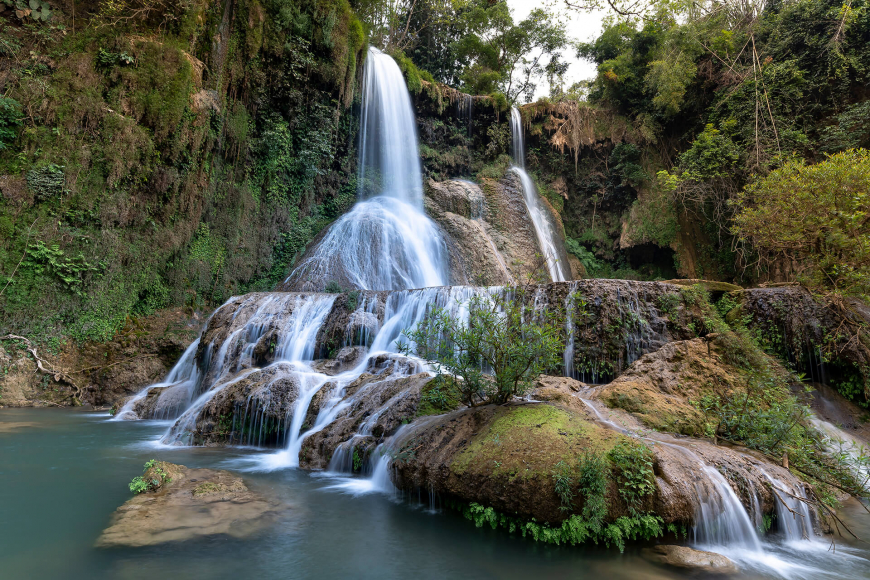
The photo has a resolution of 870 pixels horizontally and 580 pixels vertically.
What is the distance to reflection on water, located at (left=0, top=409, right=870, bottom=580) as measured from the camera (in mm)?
3336

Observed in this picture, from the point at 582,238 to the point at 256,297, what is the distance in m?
15.2

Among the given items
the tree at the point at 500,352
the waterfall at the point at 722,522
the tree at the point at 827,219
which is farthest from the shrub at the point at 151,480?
the tree at the point at 827,219

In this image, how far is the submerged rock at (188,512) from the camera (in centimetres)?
372

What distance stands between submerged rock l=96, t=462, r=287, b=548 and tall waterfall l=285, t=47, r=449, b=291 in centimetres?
955

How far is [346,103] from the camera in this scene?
17.0 meters

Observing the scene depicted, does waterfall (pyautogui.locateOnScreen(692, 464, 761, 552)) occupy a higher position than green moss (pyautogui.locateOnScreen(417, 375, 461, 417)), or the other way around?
green moss (pyautogui.locateOnScreen(417, 375, 461, 417))

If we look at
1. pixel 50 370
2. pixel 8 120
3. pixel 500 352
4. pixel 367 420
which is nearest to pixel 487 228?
pixel 367 420

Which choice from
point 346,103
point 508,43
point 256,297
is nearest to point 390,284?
point 256,297

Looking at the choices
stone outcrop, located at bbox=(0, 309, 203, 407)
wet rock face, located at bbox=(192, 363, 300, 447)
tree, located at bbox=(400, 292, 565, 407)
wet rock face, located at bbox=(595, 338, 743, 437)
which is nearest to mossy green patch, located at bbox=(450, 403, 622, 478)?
tree, located at bbox=(400, 292, 565, 407)

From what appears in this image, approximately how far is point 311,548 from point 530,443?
212 cm

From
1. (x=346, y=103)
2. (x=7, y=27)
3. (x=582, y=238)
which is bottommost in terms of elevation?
(x=582, y=238)

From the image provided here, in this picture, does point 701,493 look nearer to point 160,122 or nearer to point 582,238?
point 160,122

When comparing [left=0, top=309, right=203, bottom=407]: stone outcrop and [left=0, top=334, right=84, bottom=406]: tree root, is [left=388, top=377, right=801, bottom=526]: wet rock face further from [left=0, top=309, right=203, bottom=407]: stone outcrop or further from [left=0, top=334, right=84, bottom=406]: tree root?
[left=0, top=334, right=84, bottom=406]: tree root

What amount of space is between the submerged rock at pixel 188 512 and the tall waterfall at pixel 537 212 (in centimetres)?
1508
